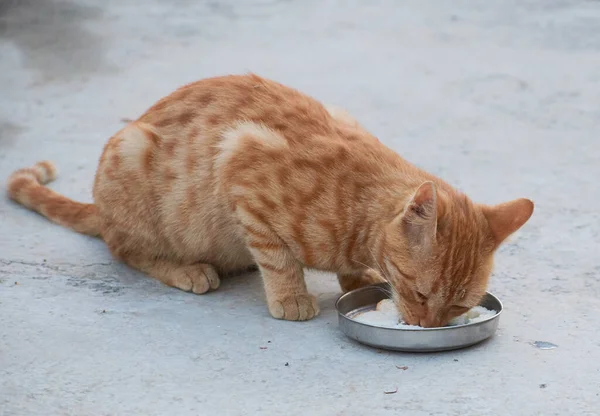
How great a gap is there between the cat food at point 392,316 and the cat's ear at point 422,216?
0.36 metres

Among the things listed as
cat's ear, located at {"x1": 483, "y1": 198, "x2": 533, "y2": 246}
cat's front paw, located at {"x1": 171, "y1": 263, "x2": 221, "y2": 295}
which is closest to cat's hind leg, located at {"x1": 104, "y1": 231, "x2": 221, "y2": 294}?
Answer: cat's front paw, located at {"x1": 171, "y1": 263, "x2": 221, "y2": 295}

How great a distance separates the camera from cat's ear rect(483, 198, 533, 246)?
12.0ft

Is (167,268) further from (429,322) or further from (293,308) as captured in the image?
(429,322)

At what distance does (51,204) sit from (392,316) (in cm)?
212

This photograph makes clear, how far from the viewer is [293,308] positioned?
13.2 ft

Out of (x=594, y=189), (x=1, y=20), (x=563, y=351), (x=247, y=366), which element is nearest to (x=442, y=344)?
(x=563, y=351)

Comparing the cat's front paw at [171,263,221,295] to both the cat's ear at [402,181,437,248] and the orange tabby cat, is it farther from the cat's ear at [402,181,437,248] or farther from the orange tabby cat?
the cat's ear at [402,181,437,248]

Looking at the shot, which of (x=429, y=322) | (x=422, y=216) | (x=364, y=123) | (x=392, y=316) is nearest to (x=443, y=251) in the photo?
(x=422, y=216)

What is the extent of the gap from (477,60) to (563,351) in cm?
454

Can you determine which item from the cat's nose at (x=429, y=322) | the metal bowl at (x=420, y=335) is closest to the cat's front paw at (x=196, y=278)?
the metal bowl at (x=420, y=335)

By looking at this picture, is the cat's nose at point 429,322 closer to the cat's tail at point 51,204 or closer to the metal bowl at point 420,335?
the metal bowl at point 420,335

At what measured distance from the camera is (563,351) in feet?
12.2

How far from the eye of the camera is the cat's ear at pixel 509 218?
3.65 metres

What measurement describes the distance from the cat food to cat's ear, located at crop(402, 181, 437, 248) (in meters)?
0.36
